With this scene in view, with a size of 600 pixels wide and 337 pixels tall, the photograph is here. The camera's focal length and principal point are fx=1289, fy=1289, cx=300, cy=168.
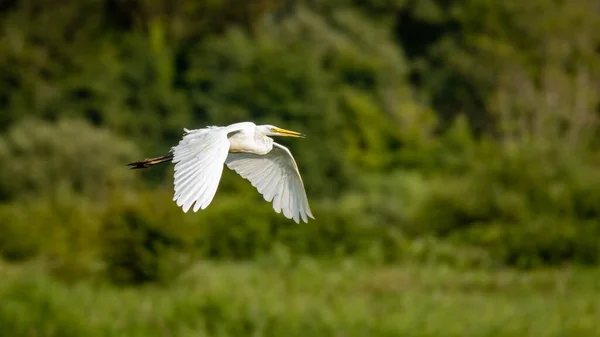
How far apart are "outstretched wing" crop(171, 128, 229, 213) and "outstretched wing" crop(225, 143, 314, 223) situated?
63 cm

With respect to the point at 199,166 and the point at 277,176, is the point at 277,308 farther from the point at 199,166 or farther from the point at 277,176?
the point at 199,166

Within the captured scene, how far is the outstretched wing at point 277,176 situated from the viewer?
17.4 feet

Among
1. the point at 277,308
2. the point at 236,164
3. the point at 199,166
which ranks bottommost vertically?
the point at 199,166

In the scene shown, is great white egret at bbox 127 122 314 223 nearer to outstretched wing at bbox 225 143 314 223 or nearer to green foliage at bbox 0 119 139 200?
outstretched wing at bbox 225 143 314 223

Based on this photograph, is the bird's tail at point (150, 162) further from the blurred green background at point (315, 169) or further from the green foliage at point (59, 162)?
the green foliage at point (59, 162)

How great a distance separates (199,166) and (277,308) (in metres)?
6.52

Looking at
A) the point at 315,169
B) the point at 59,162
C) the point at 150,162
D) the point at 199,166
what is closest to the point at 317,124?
the point at 315,169

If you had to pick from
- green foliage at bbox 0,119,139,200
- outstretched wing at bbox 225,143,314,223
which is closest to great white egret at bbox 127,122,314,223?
outstretched wing at bbox 225,143,314,223

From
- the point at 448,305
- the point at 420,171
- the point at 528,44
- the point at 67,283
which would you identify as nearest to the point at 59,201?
the point at 67,283

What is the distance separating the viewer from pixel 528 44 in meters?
26.6

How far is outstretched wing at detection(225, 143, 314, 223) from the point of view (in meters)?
5.30

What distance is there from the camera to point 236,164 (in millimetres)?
5613

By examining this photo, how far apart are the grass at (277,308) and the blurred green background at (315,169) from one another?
3 centimetres

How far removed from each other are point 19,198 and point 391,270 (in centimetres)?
565
